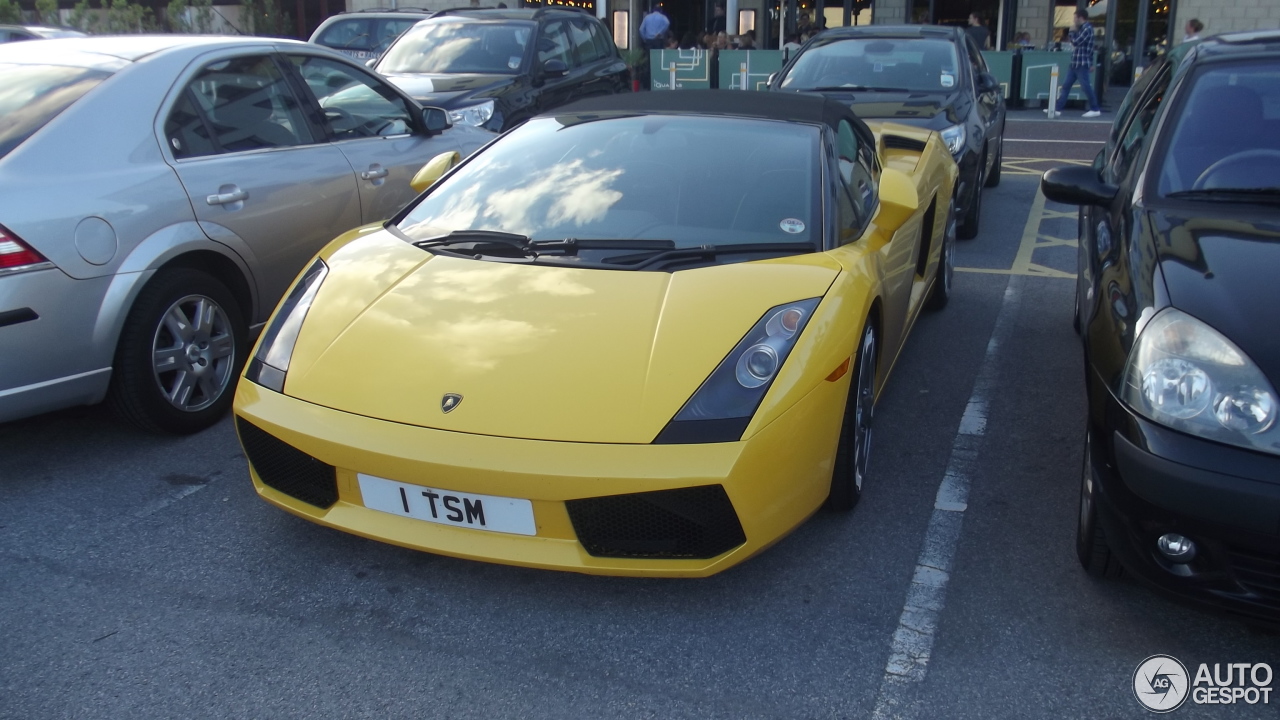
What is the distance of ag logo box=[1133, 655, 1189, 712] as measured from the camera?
2.46 meters

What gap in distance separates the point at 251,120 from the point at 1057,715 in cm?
389

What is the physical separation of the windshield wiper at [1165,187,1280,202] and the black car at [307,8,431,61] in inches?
→ 459

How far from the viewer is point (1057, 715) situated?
7.91 feet

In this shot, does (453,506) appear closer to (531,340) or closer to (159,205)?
(531,340)

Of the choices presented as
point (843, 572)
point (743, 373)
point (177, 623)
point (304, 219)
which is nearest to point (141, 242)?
point (304, 219)

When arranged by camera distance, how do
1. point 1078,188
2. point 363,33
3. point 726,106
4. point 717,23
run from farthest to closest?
1. point 717,23
2. point 363,33
3. point 726,106
4. point 1078,188

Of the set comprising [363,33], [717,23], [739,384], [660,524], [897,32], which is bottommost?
[660,524]

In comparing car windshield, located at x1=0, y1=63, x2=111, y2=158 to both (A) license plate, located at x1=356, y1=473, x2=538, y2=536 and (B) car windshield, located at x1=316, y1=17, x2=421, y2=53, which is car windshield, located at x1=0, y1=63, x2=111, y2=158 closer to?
(A) license plate, located at x1=356, y1=473, x2=538, y2=536

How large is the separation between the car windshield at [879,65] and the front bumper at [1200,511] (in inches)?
230

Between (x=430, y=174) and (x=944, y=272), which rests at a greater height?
(x=430, y=174)

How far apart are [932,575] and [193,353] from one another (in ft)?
9.32

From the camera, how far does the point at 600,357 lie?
9.34 feet

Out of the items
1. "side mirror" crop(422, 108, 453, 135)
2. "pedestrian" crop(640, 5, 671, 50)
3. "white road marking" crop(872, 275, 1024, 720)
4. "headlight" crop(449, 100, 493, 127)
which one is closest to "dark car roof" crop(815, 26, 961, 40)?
"headlight" crop(449, 100, 493, 127)

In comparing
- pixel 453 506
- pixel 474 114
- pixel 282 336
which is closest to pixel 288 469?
pixel 282 336
